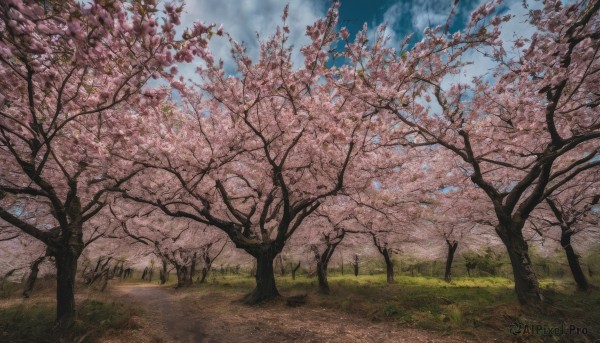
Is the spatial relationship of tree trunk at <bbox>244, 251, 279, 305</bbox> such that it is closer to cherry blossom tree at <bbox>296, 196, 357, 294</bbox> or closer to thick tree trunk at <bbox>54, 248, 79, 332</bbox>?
cherry blossom tree at <bbox>296, 196, 357, 294</bbox>

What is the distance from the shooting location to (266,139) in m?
11.0

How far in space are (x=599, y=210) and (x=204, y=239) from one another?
24844mm

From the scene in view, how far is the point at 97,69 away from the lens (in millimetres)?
4434

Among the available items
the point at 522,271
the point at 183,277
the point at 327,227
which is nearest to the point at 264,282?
the point at 327,227

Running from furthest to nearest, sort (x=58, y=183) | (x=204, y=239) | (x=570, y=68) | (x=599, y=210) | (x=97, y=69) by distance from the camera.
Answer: (x=204, y=239) < (x=599, y=210) < (x=58, y=183) < (x=570, y=68) < (x=97, y=69)

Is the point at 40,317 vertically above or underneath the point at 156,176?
underneath

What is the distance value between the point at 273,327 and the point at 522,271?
26.2ft

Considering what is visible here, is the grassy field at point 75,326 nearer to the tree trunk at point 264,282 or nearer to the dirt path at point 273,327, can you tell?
the dirt path at point 273,327

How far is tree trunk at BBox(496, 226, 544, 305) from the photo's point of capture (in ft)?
27.1

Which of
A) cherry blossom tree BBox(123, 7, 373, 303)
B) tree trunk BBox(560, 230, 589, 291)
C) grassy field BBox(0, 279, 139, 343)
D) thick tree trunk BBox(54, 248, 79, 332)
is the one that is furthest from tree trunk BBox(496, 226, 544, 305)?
thick tree trunk BBox(54, 248, 79, 332)

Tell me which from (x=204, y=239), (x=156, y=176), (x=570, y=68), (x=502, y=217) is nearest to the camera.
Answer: (x=570, y=68)

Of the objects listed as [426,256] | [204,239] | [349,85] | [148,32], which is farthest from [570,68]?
[426,256]

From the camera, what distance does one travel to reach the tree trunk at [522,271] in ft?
27.1

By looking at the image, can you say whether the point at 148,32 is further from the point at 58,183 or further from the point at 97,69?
the point at 58,183
